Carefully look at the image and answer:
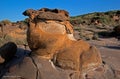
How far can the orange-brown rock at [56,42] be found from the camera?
6773mm

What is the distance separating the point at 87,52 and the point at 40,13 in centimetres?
135

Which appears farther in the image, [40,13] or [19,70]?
[40,13]

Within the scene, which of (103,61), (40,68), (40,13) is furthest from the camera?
(103,61)

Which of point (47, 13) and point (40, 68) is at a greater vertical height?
point (47, 13)

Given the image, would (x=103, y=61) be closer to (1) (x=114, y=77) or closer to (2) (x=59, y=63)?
(1) (x=114, y=77)

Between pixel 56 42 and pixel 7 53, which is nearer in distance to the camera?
pixel 56 42

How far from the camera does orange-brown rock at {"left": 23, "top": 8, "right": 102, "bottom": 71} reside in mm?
6773

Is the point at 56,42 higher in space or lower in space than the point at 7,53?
higher

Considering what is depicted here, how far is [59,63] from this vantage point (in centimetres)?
676

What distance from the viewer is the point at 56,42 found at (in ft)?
22.5

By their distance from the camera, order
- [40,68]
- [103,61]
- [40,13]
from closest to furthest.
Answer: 1. [40,68]
2. [40,13]
3. [103,61]

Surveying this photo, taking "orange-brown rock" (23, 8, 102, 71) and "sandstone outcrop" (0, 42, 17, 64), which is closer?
"orange-brown rock" (23, 8, 102, 71)

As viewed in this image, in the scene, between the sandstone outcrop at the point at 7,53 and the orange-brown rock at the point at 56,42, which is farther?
the sandstone outcrop at the point at 7,53

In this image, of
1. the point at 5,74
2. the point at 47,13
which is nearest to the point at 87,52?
the point at 47,13
